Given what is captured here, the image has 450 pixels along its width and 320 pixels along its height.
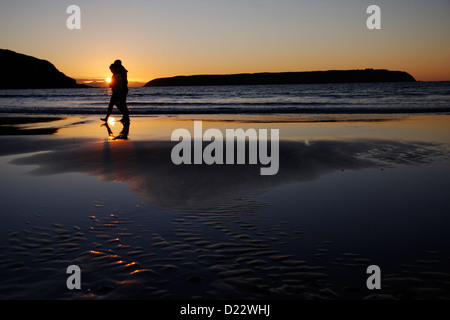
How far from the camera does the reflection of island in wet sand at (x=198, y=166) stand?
563 centimetres

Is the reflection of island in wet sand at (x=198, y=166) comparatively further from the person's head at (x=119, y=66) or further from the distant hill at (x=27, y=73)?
the distant hill at (x=27, y=73)

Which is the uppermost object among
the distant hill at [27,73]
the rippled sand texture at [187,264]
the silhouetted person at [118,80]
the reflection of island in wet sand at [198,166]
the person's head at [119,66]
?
the distant hill at [27,73]

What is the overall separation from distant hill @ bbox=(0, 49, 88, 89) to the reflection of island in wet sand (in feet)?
543

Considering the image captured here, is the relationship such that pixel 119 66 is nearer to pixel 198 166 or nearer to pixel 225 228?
pixel 198 166

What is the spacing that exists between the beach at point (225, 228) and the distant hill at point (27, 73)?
168718mm

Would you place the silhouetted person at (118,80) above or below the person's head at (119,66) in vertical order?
below

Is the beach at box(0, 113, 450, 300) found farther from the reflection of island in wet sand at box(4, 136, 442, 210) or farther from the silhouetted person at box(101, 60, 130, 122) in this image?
the silhouetted person at box(101, 60, 130, 122)

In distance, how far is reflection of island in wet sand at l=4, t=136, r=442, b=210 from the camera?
5633 millimetres

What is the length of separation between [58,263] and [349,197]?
4.06m

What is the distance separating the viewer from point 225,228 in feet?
13.4

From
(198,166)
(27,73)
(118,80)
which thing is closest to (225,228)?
(198,166)

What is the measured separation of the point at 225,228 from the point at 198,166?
11.2 feet

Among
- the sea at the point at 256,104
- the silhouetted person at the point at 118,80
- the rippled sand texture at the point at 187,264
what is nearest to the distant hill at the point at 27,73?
the sea at the point at 256,104
